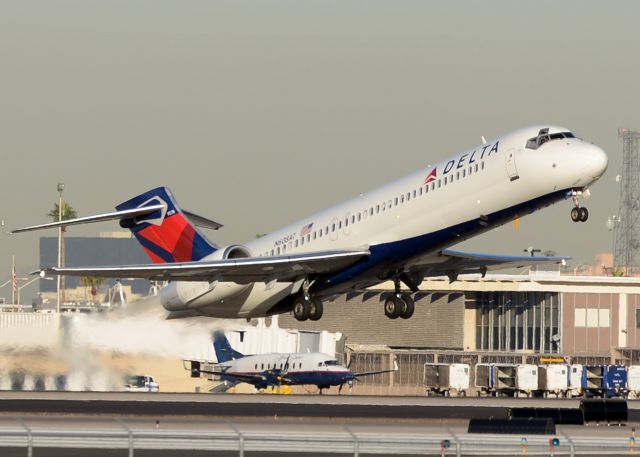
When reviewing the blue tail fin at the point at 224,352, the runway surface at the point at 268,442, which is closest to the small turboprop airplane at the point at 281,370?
the blue tail fin at the point at 224,352

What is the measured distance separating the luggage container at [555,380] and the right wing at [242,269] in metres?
21.7

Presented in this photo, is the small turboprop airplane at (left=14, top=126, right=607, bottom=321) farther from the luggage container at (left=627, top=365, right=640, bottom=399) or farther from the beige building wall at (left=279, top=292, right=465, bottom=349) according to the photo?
the beige building wall at (left=279, top=292, right=465, bottom=349)

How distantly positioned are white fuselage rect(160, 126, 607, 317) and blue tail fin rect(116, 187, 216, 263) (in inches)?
192

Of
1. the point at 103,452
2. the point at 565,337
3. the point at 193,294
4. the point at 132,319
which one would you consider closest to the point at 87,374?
the point at 132,319

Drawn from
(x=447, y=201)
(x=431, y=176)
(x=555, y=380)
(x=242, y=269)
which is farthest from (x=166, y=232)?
(x=555, y=380)

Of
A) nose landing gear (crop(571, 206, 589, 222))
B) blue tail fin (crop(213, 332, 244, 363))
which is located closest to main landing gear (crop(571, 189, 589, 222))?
nose landing gear (crop(571, 206, 589, 222))

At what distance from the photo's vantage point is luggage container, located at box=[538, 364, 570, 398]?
215ft

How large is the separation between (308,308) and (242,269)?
271 cm

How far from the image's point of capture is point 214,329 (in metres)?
57.5

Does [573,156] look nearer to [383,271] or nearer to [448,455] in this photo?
[383,271]

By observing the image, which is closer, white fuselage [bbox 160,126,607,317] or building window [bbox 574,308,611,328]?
white fuselage [bbox 160,126,607,317]

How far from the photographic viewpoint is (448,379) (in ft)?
222

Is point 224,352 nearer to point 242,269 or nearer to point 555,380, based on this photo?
point 555,380

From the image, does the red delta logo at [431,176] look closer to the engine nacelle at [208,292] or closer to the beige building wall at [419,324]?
the engine nacelle at [208,292]
